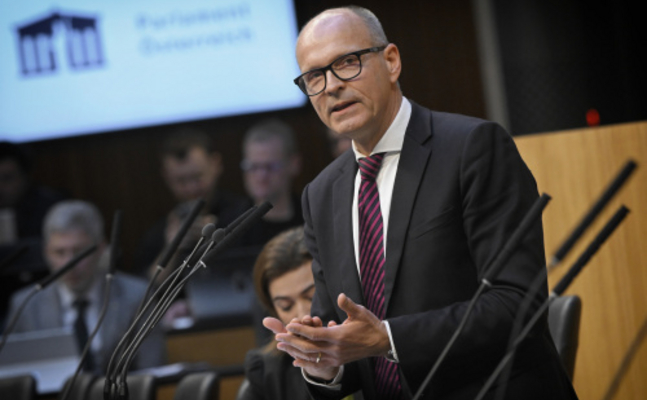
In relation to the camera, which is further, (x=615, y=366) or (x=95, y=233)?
(x=95, y=233)

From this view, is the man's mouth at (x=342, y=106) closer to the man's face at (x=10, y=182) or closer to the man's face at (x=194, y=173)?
the man's face at (x=194, y=173)

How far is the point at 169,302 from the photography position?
6.04 ft

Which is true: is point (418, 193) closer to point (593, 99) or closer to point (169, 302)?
point (169, 302)

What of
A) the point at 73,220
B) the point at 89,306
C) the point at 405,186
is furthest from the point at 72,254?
the point at 405,186

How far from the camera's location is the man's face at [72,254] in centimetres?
467

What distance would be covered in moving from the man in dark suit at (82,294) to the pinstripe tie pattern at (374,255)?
8.47 ft

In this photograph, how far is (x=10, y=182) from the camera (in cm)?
625

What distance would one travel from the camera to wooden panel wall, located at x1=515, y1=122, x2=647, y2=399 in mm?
2832

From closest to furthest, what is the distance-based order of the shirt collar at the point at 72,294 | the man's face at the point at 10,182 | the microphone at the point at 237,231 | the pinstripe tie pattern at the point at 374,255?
1. the microphone at the point at 237,231
2. the pinstripe tie pattern at the point at 374,255
3. the shirt collar at the point at 72,294
4. the man's face at the point at 10,182

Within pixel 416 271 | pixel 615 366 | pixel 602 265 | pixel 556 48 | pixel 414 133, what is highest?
pixel 556 48

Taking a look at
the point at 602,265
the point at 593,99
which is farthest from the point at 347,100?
the point at 593,99

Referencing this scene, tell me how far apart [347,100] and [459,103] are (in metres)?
5.20

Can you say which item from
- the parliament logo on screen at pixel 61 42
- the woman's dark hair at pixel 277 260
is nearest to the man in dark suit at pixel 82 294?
the woman's dark hair at pixel 277 260

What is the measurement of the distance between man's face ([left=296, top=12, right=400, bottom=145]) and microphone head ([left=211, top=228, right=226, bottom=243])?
1.15 ft
